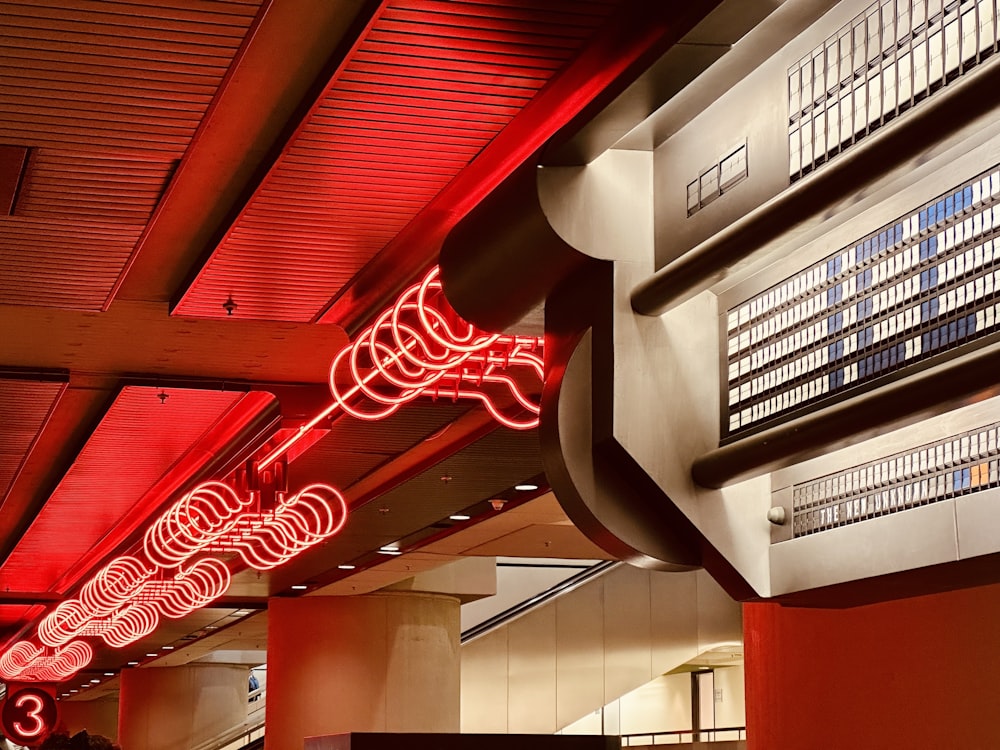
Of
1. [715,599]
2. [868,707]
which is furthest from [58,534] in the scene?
[868,707]

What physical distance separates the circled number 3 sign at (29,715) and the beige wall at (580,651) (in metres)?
11.3

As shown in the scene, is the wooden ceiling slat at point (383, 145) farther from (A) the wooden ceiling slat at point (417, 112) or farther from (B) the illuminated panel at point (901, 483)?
(B) the illuminated panel at point (901, 483)

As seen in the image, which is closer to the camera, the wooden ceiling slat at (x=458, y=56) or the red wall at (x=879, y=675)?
the red wall at (x=879, y=675)

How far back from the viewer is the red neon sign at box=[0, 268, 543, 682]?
5.75 meters

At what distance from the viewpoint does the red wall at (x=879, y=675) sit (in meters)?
3.84

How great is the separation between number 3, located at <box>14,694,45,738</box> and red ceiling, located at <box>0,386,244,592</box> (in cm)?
1305

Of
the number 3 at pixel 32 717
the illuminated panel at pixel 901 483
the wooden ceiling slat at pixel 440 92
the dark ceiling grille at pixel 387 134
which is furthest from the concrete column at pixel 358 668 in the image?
the illuminated panel at pixel 901 483

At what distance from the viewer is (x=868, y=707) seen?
438cm

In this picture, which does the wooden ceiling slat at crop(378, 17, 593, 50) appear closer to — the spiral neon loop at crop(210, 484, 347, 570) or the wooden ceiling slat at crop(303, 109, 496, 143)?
the wooden ceiling slat at crop(303, 109, 496, 143)

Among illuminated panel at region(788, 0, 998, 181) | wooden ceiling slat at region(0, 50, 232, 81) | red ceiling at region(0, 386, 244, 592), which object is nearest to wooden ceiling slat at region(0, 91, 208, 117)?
wooden ceiling slat at region(0, 50, 232, 81)

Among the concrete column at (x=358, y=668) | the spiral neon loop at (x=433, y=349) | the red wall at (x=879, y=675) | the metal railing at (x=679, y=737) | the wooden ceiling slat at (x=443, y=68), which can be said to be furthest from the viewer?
the metal railing at (x=679, y=737)

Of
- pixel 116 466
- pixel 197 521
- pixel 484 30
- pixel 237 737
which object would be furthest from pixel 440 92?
pixel 237 737

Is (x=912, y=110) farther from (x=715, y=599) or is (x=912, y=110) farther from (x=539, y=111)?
(x=715, y=599)

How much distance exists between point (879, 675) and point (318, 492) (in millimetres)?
7818
